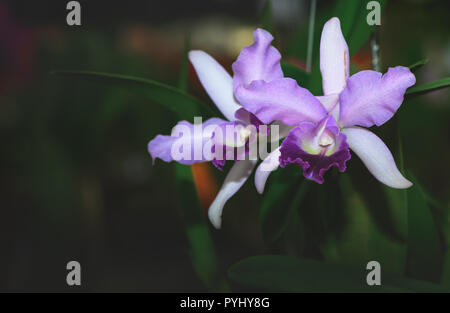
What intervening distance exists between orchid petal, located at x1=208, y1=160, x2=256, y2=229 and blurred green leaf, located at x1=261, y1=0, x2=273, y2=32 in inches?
6.7

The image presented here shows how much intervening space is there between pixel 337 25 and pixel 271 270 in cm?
21

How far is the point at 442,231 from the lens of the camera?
Result: 1.48 ft

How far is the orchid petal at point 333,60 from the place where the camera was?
30 centimetres

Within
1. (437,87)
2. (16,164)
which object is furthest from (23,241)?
(437,87)

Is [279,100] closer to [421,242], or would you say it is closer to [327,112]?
[327,112]

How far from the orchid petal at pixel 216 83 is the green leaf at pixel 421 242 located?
179 mm

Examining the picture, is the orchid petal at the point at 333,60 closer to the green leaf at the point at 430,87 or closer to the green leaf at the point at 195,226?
the green leaf at the point at 430,87

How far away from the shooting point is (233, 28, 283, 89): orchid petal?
29cm

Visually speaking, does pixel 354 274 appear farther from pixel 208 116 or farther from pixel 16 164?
pixel 16 164

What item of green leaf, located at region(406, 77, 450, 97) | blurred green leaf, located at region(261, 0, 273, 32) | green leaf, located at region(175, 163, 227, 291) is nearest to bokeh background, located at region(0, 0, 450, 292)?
green leaf, located at region(175, 163, 227, 291)

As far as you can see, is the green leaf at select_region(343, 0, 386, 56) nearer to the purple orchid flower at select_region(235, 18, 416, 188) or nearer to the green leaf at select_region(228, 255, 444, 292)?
the purple orchid flower at select_region(235, 18, 416, 188)

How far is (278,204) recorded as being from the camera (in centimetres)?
38

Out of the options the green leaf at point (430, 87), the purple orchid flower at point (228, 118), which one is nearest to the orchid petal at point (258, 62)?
the purple orchid flower at point (228, 118)

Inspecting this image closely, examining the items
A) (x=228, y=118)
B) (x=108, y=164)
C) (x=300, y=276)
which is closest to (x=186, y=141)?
(x=228, y=118)
